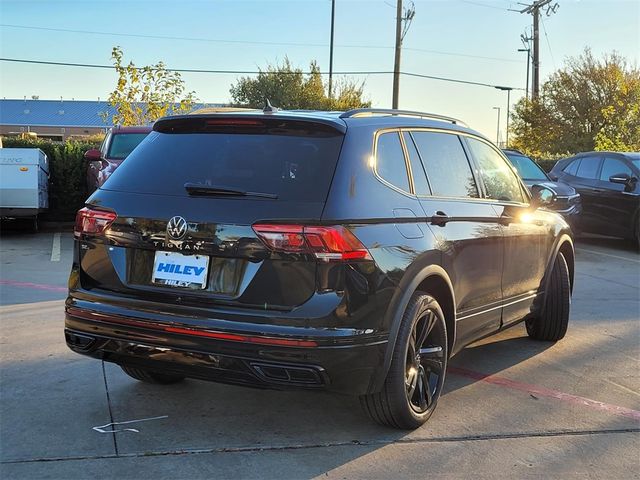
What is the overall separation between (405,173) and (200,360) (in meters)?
1.55

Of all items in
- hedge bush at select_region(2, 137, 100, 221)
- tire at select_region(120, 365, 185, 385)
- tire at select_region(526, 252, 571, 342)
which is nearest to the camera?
tire at select_region(120, 365, 185, 385)

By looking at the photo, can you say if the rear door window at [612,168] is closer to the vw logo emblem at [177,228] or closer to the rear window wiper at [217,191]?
the rear window wiper at [217,191]

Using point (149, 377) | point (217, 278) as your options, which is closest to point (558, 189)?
point (149, 377)

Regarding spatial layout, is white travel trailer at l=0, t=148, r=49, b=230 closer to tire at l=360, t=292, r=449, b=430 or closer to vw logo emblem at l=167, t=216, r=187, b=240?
vw logo emblem at l=167, t=216, r=187, b=240

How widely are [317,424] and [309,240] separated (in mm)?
1293

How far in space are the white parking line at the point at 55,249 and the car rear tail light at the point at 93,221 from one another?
265 inches

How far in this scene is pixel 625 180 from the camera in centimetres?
1170

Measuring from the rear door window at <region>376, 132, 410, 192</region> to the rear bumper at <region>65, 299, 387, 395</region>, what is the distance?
0.90 metres

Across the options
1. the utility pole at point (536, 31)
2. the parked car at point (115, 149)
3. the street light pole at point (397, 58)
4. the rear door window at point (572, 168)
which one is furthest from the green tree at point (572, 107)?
the parked car at point (115, 149)

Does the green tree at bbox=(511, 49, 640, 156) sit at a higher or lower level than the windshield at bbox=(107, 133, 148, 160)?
higher

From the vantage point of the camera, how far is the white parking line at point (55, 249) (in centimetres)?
1006

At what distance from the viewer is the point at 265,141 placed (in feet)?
11.6

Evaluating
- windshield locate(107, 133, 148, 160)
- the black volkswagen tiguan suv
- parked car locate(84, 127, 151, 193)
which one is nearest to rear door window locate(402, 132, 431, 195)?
the black volkswagen tiguan suv

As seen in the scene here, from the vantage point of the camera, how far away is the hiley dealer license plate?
322cm
